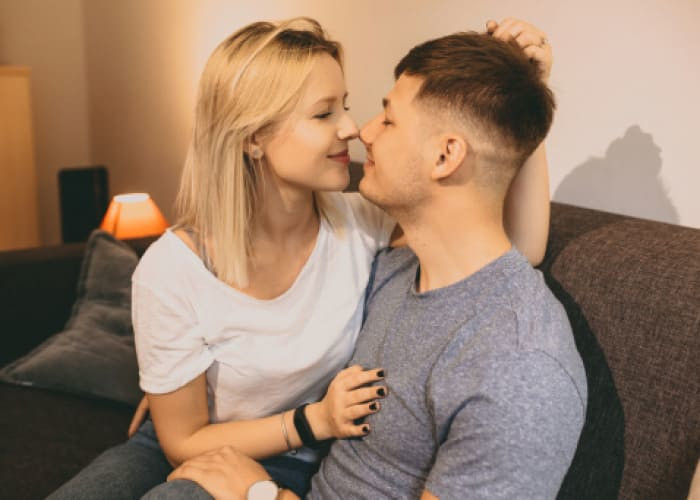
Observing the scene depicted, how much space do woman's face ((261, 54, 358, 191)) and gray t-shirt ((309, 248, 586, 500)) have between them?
249mm

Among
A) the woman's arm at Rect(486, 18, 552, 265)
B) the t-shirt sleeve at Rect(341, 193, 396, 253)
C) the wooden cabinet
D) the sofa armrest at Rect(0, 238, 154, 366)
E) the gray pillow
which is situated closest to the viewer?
the woman's arm at Rect(486, 18, 552, 265)

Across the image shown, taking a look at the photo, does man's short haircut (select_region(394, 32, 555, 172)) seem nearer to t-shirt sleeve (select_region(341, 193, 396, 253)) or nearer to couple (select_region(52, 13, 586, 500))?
couple (select_region(52, 13, 586, 500))

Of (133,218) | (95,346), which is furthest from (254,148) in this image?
(133,218)

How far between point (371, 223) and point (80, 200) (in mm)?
2547

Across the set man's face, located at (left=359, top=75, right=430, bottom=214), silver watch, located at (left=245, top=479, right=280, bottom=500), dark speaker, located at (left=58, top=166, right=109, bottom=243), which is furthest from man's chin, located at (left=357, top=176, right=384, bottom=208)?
dark speaker, located at (left=58, top=166, right=109, bottom=243)

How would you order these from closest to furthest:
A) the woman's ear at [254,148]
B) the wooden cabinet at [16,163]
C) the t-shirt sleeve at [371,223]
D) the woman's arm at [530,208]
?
the woman's arm at [530,208] < the woman's ear at [254,148] < the t-shirt sleeve at [371,223] < the wooden cabinet at [16,163]

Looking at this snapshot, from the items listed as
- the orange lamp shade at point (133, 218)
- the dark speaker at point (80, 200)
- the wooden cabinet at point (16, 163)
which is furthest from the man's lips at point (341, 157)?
the dark speaker at point (80, 200)

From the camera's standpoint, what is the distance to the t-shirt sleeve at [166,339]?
1200mm

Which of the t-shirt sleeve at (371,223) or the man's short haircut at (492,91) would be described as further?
the t-shirt sleeve at (371,223)

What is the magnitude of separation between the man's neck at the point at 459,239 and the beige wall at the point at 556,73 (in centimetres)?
42

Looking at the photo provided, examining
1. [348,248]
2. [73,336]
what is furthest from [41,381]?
[348,248]

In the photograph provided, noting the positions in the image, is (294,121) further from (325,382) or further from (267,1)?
(267,1)

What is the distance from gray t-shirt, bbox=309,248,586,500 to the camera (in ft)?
2.72

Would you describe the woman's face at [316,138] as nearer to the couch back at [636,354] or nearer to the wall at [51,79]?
the couch back at [636,354]
